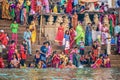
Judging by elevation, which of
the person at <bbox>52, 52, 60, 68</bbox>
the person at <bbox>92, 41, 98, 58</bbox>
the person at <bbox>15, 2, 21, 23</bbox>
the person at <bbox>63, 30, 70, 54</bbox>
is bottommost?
the person at <bbox>52, 52, 60, 68</bbox>

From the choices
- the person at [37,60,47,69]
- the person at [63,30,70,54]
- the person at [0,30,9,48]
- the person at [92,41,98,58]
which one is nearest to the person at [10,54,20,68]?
the person at [37,60,47,69]

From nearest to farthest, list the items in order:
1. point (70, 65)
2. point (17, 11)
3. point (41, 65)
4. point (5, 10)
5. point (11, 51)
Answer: point (41, 65)
point (11, 51)
point (70, 65)
point (17, 11)
point (5, 10)

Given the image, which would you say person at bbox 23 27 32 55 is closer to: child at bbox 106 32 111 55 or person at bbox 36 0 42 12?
person at bbox 36 0 42 12

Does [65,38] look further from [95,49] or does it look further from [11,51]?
[11,51]

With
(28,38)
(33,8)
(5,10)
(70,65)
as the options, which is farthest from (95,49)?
(5,10)

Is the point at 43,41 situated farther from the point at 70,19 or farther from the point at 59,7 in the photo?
the point at 59,7

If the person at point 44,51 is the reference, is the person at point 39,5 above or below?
above

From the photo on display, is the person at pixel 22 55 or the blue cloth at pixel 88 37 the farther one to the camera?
the blue cloth at pixel 88 37

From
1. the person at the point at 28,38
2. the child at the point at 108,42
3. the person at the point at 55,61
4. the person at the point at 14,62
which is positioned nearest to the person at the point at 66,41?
the person at the point at 55,61

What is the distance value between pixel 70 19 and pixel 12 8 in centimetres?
296

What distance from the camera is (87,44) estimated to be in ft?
71.3

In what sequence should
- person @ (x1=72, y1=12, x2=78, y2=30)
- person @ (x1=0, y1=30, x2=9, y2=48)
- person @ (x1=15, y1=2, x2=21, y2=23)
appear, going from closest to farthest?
person @ (x1=0, y1=30, x2=9, y2=48) → person @ (x1=72, y1=12, x2=78, y2=30) → person @ (x1=15, y1=2, x2=21, y2=23)

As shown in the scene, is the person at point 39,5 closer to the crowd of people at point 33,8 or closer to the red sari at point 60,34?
the crowd of people at point 33,8

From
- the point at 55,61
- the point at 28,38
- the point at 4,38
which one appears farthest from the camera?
the point at 28,38
